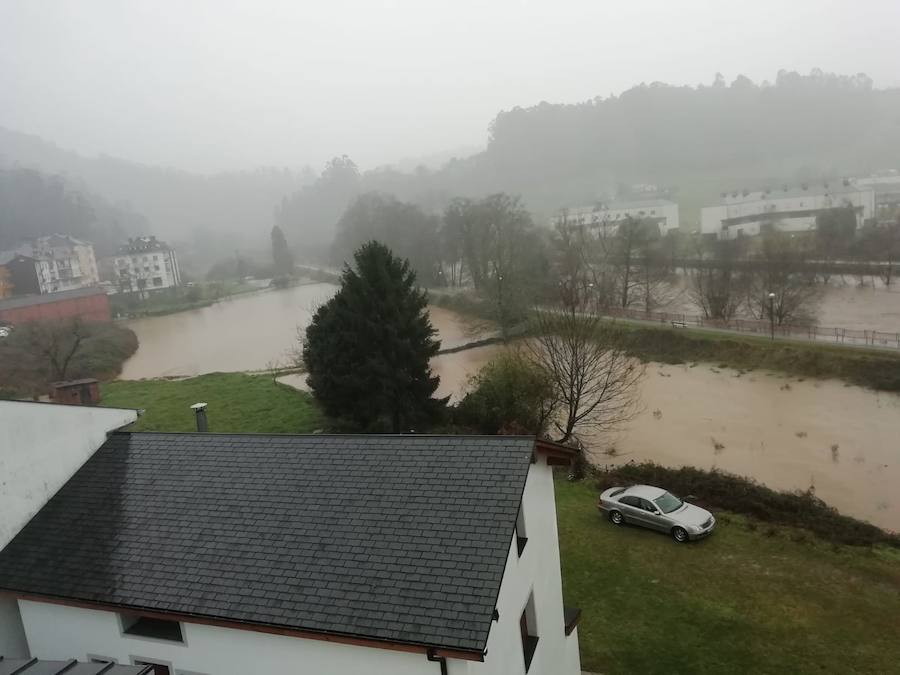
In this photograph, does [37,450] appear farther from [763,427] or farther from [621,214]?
[621,214]

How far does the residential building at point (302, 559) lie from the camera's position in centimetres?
495

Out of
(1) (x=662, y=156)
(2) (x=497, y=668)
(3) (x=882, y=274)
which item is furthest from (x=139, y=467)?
(1) (x=662, y=156)

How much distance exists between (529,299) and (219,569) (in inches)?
1132

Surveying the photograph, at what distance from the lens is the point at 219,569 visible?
5656 millimetres

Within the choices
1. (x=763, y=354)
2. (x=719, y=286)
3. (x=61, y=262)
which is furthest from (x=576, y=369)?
(x=61, y=262)

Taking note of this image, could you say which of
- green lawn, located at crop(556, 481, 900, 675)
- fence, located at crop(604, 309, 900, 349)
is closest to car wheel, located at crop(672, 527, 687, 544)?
green lawn, located at crop(556, 481, 900, 675)

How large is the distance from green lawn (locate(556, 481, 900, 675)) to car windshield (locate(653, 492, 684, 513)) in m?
0.57

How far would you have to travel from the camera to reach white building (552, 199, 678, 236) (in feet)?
186

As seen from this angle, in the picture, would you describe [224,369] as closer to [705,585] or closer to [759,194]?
[705,585]

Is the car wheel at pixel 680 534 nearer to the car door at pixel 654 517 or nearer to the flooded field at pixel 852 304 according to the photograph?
the car door at pixel 654 517

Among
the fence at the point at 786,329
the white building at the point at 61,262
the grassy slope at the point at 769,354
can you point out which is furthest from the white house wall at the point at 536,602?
the white building at the point at 61,262

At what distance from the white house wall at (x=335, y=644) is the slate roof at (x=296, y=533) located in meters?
0.29

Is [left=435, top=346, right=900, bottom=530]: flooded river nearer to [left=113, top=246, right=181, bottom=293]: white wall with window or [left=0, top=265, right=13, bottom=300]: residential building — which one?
[left=0, top=265, right=13, bottom=300]: residential building

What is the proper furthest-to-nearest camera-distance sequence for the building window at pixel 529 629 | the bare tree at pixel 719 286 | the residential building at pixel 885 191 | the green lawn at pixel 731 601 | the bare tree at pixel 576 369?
the residential building at pixel 885 191
the bare tree at pixel 719 286
the bare tree at pixel 576 369
the green lawn at pixel 731 601
the building window at pixel 529 629
